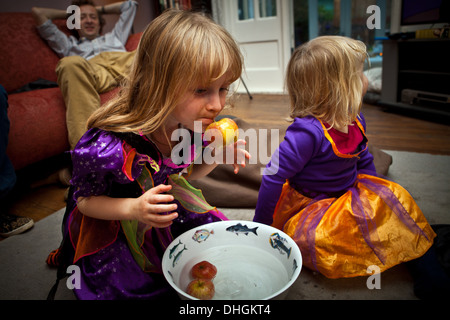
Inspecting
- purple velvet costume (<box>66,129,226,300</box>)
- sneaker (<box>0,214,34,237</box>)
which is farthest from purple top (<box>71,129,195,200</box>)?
sneaker (<box>0,214,34,237</box>)

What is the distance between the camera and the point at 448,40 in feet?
7.13

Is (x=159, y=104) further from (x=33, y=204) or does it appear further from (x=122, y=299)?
(x=33, y=204)

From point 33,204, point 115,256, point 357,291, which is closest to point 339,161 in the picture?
point 357,291

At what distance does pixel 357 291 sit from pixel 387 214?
22 centimetres

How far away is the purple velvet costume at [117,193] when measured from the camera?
0.68 metres

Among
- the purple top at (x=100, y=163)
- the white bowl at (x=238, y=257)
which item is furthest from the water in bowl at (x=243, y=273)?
the purple top at (x=100, y=163)

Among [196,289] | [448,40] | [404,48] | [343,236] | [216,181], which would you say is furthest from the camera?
[404,48]

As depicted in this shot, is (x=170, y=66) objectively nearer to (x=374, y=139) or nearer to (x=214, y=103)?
(x=214, y=103)

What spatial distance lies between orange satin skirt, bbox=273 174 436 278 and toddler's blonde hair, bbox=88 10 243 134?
1.49 feet

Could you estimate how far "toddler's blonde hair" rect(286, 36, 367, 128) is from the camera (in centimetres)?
90

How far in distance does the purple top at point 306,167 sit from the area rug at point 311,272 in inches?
8.8

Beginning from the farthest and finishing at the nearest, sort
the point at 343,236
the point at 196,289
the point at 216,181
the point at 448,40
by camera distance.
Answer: the point at 448,40 → the point at 216,181 → the point at 343,236 → the point at 196,289

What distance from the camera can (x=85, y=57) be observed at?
87.4 inches

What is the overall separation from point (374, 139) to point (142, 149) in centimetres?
166
